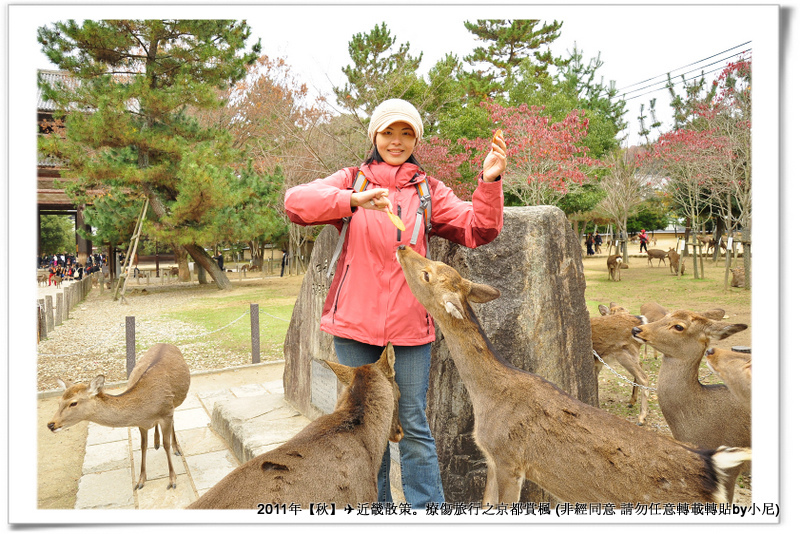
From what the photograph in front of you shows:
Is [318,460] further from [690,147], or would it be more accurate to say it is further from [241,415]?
[690,147]

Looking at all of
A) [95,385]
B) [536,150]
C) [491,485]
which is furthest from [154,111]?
[491,485]

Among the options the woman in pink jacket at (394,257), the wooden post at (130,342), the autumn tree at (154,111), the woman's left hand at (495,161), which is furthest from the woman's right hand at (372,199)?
the autumn tree at (154,111)

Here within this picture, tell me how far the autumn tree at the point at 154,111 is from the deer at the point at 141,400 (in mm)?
8685

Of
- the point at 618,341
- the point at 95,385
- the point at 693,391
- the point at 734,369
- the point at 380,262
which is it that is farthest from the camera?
the point at 618,341

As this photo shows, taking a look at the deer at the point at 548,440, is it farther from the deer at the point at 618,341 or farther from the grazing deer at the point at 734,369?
the deer at the point at 618,341

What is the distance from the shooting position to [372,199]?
2.10 meters

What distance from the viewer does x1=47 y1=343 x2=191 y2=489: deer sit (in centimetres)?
315

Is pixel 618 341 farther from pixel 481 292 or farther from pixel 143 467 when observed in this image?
pixel 143 467

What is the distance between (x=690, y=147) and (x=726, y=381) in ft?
32.7

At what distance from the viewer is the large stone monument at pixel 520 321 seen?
298cm

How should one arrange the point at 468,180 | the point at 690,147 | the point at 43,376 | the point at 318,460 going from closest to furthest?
1. the point at 318,460
2. the point at 43,376
3. the point at 690,147
4. the point at 468,180

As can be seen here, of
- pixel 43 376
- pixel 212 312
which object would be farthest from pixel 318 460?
pixel 212 312

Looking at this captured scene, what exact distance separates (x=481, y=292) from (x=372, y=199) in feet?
2.11
